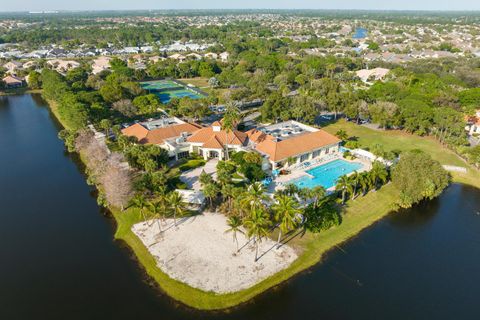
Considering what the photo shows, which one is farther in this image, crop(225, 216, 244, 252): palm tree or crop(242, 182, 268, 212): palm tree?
crop(242, 182, 268, 212): palm tree

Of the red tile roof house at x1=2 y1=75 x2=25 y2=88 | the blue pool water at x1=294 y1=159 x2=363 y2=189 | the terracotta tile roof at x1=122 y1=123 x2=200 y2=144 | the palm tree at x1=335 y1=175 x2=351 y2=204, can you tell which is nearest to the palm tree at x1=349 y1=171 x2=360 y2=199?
the palm tree at x1=335 y1=175 x2=351 y2=204

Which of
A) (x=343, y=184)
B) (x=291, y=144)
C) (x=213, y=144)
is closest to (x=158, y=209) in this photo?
(x=213, y=144)

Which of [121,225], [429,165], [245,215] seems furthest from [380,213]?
[121,225]

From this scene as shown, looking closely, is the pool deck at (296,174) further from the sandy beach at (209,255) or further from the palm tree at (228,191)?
the sandy beach at (209,255)

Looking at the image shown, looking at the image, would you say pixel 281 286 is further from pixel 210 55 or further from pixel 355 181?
pixel 210 55

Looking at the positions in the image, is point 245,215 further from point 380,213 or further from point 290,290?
point 380,213

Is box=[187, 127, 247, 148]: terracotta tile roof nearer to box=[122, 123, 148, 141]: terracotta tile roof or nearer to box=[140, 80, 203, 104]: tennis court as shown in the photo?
box=[122, 123, 148, 141]: terracotta tile roof
